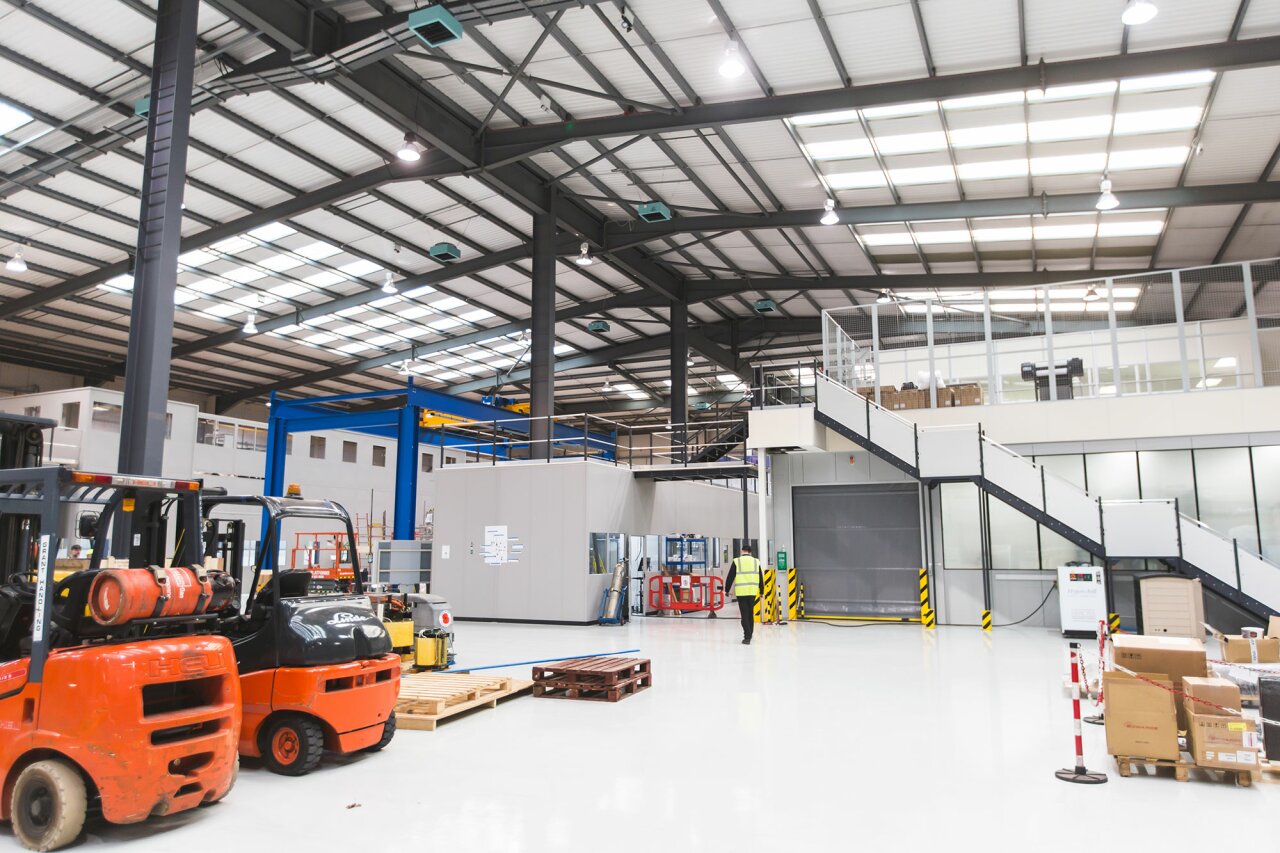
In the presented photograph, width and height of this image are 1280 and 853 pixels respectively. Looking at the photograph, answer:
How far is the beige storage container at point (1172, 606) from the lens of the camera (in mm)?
16594

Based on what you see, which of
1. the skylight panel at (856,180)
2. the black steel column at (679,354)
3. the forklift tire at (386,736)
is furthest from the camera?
the black steel column at (679,354)

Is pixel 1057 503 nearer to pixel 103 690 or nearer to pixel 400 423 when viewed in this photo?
pixel 400 423

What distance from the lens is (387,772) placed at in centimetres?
717

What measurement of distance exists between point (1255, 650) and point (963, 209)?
40.3 ft

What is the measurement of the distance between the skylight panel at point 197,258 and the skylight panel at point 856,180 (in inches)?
667

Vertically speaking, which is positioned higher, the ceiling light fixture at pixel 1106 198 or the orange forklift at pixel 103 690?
the ceiling light fixture at pixel 1106 198

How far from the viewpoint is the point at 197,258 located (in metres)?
23.7

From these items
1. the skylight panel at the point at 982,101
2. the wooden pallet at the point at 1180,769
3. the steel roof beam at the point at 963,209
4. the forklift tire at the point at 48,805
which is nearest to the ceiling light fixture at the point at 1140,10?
the skylight panel at the point at 982,101

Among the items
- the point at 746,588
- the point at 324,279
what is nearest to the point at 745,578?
the point at 746,588

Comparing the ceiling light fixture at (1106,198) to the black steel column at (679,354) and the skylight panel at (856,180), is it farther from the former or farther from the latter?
the black steel column at (679,354)

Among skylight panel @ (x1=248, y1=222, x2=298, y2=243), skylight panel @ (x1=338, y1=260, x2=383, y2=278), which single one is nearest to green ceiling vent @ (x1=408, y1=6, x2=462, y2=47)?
skylight panel @ (x1=248, y1=222, x2=298, y2=243)

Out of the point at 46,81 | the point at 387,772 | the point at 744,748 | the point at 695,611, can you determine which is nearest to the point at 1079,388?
the point at 695,611

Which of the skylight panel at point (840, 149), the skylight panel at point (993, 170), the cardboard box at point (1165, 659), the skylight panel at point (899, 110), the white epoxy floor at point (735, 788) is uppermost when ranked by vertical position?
the skylight panel at point (840, 149)

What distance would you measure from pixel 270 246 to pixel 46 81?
8155 mm
